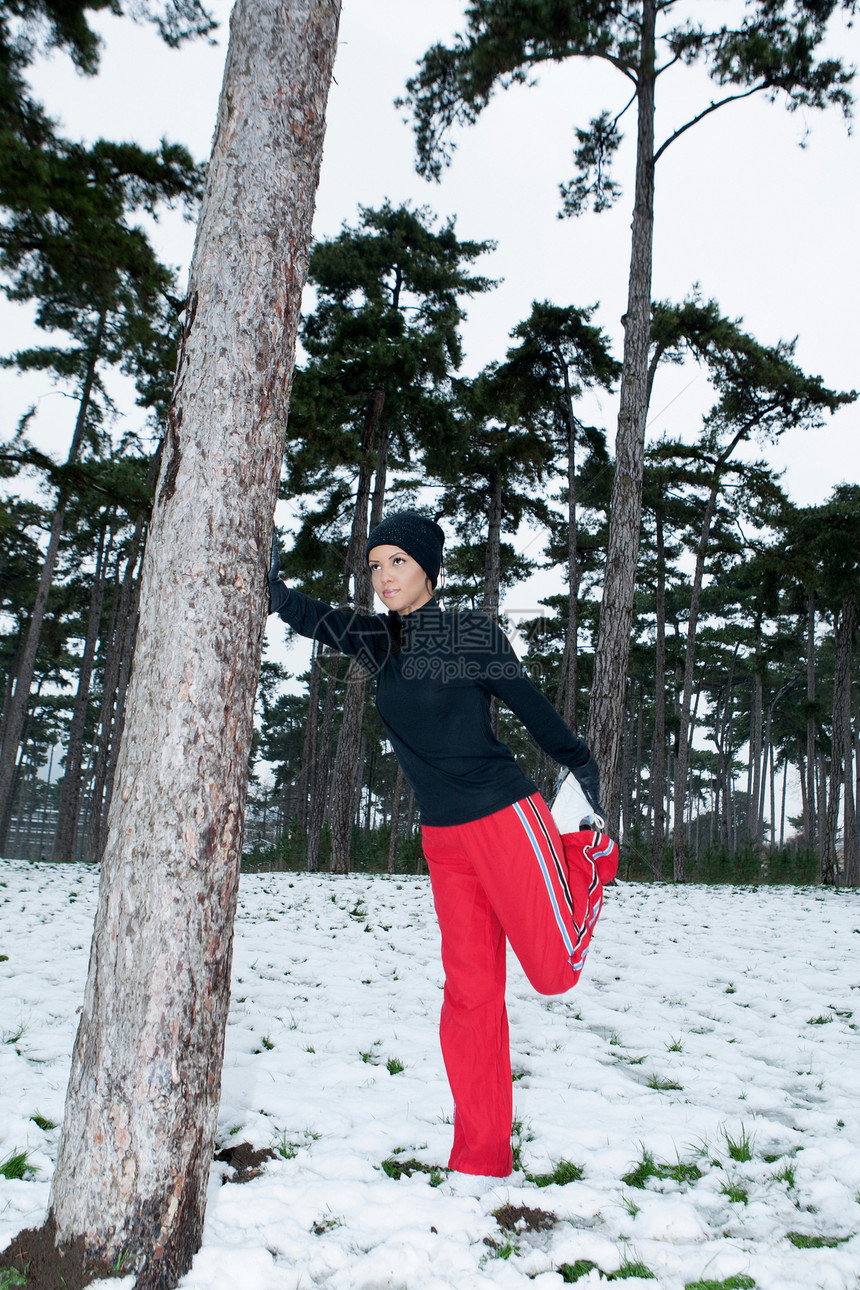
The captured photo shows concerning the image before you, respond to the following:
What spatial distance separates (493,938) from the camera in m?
2.29

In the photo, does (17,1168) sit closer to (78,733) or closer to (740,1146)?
(740,1146)

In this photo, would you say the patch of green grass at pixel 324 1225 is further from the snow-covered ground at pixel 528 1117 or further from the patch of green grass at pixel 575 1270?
the patch of green grass at pixel 575 1270

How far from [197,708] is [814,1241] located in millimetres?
2145

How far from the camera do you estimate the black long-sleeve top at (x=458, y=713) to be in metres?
2.27

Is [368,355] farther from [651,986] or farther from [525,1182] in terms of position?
[525,1182]

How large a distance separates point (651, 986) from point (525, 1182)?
2.94 meters

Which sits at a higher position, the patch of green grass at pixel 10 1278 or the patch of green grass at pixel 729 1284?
the patch of green grass at pixel 729 1284

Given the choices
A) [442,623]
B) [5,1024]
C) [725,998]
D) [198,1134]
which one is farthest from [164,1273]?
[725,998]

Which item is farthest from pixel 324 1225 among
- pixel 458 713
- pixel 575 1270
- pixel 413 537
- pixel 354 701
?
pixel 354 701

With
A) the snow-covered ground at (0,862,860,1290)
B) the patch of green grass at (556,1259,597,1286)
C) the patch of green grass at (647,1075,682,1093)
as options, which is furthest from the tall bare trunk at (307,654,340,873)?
the patch of green grass at (556,1259,597,1286)

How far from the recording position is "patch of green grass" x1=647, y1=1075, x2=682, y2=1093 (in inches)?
120

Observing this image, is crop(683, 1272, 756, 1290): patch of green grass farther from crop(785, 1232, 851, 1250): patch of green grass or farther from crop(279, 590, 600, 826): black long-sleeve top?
crop(279, 590, 600, 826): black long-sleeve top

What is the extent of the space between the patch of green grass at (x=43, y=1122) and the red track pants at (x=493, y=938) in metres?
1.34

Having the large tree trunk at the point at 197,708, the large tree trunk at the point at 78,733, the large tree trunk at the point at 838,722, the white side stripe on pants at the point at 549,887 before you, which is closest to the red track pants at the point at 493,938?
the white side stripe on pants at the point at 549,887
